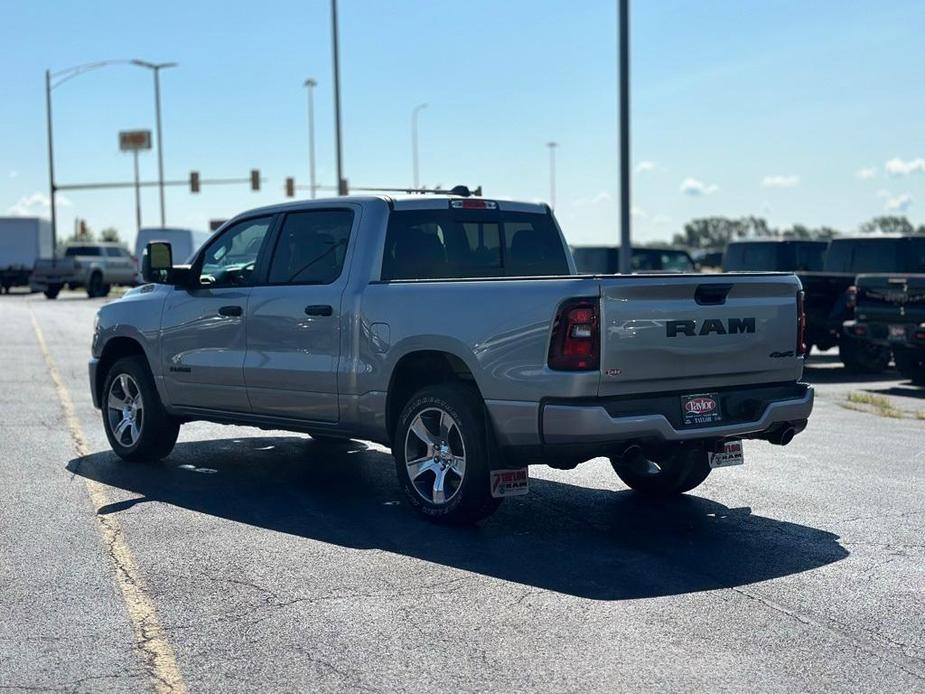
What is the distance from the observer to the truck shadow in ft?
20.9

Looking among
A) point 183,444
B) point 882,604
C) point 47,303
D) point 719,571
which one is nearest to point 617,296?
point 719,571

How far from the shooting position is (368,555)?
6.74 metres

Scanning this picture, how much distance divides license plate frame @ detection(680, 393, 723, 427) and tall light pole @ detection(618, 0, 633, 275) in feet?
40.4

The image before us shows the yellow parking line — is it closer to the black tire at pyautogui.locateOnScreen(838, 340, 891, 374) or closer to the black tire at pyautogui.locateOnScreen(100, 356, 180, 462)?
the black tire at pyautogui.locateOnScreen(100, 356, 180, 462)

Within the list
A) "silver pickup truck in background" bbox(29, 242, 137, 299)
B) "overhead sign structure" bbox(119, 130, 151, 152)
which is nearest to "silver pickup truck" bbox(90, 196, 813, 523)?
"silver pickup truck in background" bbox(29, 242, 137, 299)

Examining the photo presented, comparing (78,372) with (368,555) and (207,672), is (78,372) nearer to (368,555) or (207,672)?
(368,555)

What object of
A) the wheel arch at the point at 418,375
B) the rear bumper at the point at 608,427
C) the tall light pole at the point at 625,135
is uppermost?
the tall light pole at the point at 625,135

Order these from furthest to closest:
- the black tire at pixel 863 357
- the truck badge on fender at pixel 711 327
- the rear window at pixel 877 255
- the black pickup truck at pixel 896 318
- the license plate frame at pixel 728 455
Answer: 1. the rear window at pixel 877 255
2. the black tire at pixel 863 357
3. the black pickup truck at pixel 896 318
4. the license plate frame at pixel 728 455
5. the truck badge on fender at pixel 711 327

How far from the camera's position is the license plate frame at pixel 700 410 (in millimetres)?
7094

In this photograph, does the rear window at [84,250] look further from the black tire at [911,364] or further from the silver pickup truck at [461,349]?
the silver pickup truck at [461,349]

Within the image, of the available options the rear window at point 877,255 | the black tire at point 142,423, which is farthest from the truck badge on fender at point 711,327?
the rear window at point 877,255

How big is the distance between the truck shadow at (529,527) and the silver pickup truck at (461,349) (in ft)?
1.01

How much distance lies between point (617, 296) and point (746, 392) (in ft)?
3.96

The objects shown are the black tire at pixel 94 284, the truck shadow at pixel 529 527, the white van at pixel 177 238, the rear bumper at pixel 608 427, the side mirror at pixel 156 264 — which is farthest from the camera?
the black tire at pixel 94 284
